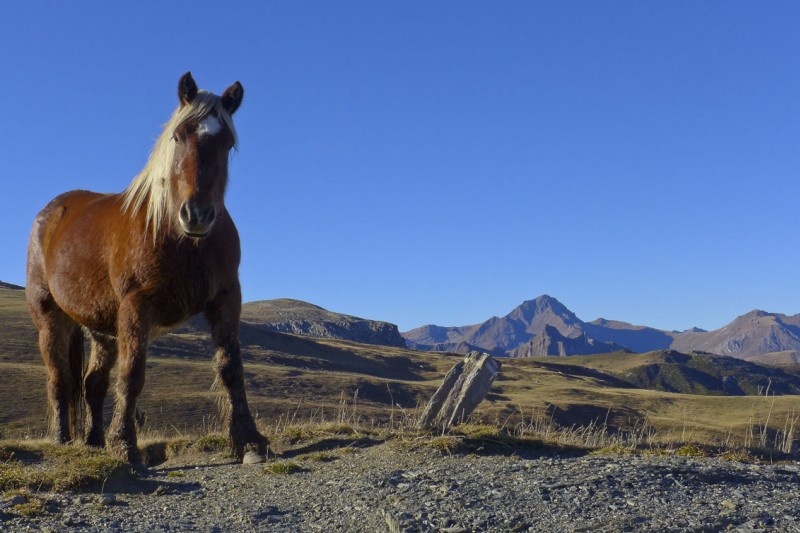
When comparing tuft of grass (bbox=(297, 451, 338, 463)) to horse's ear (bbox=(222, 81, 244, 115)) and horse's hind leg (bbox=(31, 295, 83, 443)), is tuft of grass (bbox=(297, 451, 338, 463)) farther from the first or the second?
horse's ear (bbox=(222, 81, 244, 115))

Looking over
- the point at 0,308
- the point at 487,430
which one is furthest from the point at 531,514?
the point at 0,308

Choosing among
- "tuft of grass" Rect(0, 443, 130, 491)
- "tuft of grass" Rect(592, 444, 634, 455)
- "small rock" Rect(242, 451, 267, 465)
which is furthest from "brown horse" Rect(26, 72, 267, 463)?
"tuft of grass" Rect(592, 444, 634, 455)

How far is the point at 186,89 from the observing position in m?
8.48

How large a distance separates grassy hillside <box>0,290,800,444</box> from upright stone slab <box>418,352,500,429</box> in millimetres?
586

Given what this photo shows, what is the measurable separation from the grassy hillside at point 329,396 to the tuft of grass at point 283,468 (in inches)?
126

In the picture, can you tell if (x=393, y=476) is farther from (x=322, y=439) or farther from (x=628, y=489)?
(x=322, y=439)

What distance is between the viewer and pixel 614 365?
173375mm

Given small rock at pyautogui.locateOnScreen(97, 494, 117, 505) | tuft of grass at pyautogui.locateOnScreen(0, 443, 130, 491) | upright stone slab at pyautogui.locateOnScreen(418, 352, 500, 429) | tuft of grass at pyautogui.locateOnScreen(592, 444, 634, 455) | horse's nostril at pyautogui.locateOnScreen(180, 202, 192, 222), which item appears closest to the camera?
small rock at pyautogui.locateOnScreen(97, 494, 117, 505)

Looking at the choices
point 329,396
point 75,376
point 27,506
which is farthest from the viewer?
point 329,396

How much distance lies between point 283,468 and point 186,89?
409 centimetres

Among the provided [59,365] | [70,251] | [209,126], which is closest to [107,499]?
[209,126]

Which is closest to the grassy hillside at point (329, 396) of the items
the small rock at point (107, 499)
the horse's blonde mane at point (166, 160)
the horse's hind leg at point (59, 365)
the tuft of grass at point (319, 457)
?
the tuft of grass at point (319, 457)

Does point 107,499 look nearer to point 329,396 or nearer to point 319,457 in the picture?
point 319,457

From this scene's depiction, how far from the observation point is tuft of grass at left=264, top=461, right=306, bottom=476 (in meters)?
8.23
